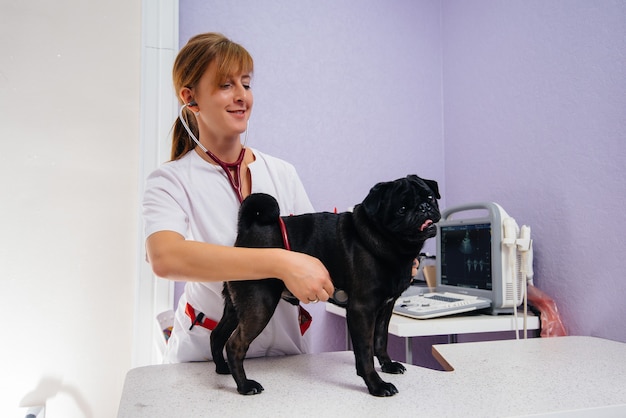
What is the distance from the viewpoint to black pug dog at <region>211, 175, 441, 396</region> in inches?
27.6

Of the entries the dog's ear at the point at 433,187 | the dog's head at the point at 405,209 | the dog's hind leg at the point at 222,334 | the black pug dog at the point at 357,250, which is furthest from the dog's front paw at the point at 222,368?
the dog's ear at the point at 433,187

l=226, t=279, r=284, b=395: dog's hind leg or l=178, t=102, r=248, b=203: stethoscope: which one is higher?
l=178, t=102, r=248, b=203: stethoscope

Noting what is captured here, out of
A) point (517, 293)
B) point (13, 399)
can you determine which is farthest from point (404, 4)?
point (13, 399)

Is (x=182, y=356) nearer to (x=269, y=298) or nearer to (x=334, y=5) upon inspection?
(x=269, y=298)

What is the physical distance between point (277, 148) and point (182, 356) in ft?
3.73

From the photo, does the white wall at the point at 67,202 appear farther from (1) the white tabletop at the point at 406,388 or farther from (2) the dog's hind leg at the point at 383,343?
(2) the dog's hind leg at the point at 383,343

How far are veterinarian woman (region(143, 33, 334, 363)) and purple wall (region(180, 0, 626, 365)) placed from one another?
0.89 meters

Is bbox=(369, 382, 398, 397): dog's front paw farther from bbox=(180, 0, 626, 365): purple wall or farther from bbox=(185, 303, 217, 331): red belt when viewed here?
bbox=(180, 0, 626, 365): purple wall

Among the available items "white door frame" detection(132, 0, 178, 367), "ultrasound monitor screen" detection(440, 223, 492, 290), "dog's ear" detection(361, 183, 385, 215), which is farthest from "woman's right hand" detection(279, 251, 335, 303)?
"white door frame" detection(132, 0, 178, 367)

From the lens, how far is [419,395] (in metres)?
0.70

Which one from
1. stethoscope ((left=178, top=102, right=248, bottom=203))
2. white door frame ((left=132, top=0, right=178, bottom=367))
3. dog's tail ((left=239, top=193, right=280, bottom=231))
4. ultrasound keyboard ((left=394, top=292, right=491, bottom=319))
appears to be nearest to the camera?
dog's tail ((left=239, top=193, right=280, bottom=231))

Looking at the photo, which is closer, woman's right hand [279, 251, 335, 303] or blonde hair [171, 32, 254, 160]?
woman's right hand [279, 251, 335, 303]

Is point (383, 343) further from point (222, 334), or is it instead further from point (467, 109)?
point (467, 109)

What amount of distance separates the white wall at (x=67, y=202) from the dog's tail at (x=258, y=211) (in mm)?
1099
